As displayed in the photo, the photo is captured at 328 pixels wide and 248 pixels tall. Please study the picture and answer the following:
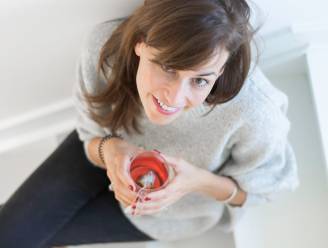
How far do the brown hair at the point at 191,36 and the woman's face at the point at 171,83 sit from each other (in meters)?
0.02

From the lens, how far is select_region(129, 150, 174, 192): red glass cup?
2.36 ft

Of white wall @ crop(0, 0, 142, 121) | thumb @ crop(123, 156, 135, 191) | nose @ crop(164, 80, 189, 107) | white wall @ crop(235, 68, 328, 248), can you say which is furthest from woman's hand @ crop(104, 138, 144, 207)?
white wall @ crop(235, 68, 328, 248)

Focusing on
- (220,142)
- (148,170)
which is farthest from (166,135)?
(148,170)

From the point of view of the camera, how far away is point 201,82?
0.69 metres

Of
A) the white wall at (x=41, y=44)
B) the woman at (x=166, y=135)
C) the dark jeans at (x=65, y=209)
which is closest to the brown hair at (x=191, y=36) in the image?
the woman at (x=166, y=135)

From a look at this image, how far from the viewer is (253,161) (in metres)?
0.88

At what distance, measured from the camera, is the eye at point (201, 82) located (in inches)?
27.2

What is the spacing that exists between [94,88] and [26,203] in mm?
296

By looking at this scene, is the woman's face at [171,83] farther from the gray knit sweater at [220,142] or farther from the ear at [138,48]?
the gray knit sweater at [220,142]

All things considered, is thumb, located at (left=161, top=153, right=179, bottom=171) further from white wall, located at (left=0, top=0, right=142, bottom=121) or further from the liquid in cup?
white wall, located at (left=0, top=0, right=142, bottom=121)

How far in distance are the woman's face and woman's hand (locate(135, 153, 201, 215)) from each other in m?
0.08

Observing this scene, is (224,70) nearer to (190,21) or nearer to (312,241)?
(190,21)

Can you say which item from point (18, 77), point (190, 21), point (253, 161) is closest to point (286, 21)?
point (253, 161)

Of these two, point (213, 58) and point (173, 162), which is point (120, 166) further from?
point (213, 58)
